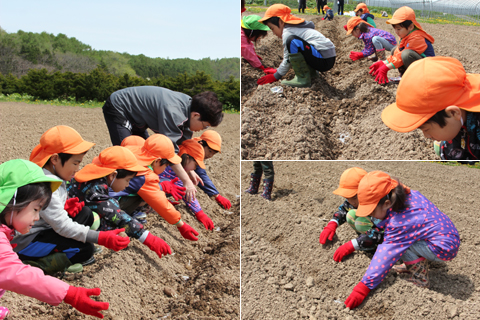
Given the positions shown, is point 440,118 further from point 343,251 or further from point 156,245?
point 156,245

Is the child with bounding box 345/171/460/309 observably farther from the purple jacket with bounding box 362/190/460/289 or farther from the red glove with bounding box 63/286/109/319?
the red glove with bounding box 63/286/109/319

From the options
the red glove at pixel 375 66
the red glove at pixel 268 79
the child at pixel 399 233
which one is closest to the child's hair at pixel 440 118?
the child at pixel 399 233

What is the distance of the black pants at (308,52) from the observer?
4.26 m

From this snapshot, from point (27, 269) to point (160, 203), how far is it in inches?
55.2

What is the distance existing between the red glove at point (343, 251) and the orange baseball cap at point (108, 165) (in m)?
1.74

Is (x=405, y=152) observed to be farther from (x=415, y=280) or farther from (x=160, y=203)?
(x=160, y=203)

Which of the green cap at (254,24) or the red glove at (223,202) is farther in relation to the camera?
the green cap at (254,24)

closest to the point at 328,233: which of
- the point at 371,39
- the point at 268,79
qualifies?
the point at 268,79

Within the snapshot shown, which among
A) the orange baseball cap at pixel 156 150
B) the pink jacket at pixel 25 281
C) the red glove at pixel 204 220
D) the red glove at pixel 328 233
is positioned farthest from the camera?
the red glove at pixel 204 220

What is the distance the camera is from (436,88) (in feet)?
5.95

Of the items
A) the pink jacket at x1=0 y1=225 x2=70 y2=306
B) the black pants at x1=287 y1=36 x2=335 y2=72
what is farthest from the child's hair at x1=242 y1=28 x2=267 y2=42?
the pink jacket at x1=0 y1=225 x2=70 y2=306

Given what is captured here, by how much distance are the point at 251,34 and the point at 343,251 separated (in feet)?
10.8

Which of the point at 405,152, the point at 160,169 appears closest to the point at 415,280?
the point at 405,152

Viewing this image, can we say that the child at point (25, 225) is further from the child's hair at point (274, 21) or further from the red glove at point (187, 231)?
the child's hair at point (274, 21)
